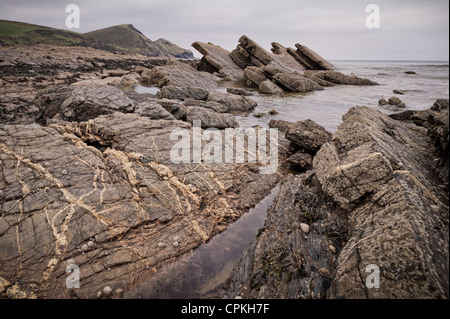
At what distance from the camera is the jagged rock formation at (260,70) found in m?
37.5

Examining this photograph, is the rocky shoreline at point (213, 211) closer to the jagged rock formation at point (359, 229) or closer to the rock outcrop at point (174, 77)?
the jagged rock formation at point (359, 229)

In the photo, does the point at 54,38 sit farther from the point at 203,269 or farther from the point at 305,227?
the point at 305,227

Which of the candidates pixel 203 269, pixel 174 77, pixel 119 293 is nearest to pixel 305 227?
pixel 203 269

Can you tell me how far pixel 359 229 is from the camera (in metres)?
4.68

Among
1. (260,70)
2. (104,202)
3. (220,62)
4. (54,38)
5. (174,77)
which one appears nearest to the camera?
(104,202)

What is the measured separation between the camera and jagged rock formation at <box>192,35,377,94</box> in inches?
1476

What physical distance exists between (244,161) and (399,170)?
647cm

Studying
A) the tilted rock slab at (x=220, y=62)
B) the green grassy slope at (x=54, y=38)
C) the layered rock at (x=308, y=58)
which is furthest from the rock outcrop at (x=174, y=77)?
the green grassy slope at (x=54, y=38)

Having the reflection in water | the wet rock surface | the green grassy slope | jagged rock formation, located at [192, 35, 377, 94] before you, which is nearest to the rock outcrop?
jagged rock formation, located at [192, 35, 377, 94]

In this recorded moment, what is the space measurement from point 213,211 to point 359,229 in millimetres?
4744

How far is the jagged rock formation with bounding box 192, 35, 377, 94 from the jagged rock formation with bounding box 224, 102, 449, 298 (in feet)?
102

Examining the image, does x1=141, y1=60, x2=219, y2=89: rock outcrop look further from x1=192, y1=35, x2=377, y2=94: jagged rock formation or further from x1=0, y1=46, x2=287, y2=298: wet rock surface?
x1=0, y1=46, x2=287, y2=298: wet rock surface

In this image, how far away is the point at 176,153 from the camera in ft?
31.2
